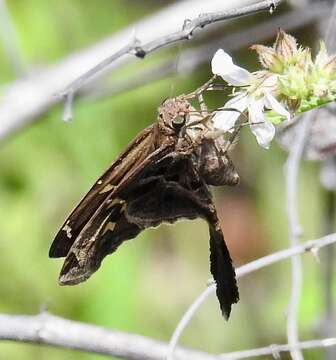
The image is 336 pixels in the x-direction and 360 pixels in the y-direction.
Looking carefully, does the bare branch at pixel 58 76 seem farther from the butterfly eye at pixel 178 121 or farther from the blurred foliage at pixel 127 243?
the butterfly eye at pixel 178 121

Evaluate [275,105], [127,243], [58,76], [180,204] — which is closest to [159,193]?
[180,204]

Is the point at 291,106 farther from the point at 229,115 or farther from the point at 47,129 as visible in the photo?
the point at 47,129

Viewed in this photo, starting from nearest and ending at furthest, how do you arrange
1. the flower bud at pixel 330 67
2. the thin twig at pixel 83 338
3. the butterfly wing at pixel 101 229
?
the flower bud at pixel 330 67
the butterfly wing at pixel 101 229
the thin twig at pixel 83 338

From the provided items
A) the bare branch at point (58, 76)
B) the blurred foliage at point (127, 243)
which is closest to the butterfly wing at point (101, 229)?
the bare branch at point (58, 76)

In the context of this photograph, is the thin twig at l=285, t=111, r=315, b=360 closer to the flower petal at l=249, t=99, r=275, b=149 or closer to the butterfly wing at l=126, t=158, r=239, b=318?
the butterfly wing at l=126, t=158, r=239, b=318

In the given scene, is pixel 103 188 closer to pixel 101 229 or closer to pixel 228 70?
pixel 101 229

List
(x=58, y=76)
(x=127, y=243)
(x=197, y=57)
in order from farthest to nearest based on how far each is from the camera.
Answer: (x=127, y=243) → (x=197, y=57) → (x=58, y=76)

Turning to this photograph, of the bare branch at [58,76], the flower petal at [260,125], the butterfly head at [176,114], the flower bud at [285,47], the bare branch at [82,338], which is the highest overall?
the bare branch at [58,76]
